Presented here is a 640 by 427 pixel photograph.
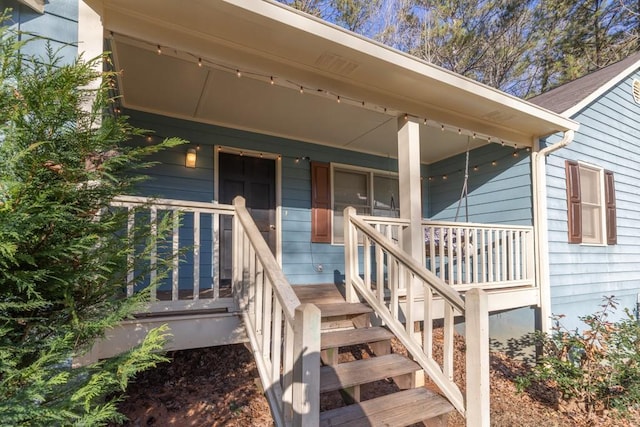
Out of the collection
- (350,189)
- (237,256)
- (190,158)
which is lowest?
(237,256)

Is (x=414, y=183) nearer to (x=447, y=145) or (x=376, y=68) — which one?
(x=376, y=68)

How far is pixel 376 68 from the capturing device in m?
3.13

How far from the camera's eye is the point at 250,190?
16.0 feet

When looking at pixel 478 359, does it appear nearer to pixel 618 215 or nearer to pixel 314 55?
pixel 314 55

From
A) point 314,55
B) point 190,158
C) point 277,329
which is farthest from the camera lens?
point 190,158

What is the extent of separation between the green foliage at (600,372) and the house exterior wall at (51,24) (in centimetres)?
494

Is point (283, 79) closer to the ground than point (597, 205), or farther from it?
farther from it


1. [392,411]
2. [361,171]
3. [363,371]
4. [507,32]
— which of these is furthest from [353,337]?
[507,32]

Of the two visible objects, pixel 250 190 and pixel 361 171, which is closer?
pixel 250 190

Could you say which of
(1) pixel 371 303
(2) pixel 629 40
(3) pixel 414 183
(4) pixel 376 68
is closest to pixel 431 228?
(3) pixel 414 183

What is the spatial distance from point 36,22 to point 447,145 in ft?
16.8

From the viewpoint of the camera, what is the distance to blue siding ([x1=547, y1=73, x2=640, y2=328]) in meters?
4.80

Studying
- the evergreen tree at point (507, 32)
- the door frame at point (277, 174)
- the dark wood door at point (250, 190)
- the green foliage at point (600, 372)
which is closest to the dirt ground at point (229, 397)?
the green foliage at point (600, 372)

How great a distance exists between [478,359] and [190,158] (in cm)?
378
